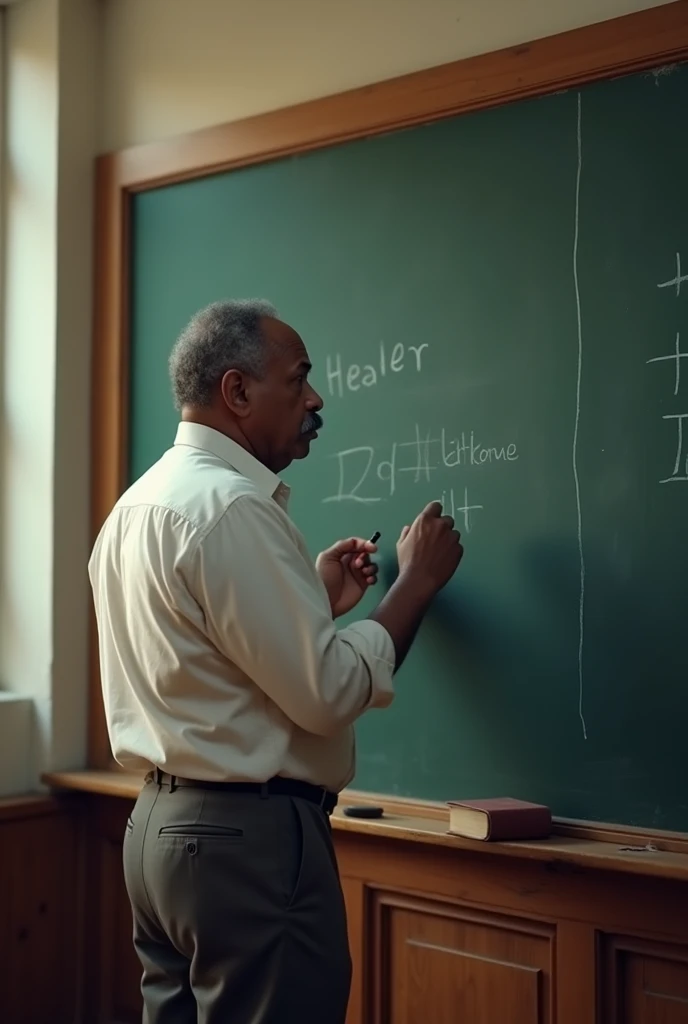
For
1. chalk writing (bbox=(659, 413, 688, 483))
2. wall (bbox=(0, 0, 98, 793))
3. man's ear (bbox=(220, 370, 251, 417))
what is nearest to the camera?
man's ear (bbox=(220, 370, 251, 417))

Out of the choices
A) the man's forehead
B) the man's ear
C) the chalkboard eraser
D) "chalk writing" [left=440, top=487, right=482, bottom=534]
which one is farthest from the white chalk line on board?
the man's ear

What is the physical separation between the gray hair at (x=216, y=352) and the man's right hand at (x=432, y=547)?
1.71ft

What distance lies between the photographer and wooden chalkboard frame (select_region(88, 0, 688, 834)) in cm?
245

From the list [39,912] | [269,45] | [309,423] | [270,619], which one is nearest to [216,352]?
[309,423]

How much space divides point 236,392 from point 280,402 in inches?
3.0

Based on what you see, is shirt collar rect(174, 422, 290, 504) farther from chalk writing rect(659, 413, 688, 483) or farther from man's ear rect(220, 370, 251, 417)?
chalk writing rect(659, 413, 688, 483)

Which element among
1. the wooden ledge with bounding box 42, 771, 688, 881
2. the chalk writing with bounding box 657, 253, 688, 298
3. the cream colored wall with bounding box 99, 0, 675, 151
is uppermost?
the cream colored wall with bounding box 99, 0, 675, 151

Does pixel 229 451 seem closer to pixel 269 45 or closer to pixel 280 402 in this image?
pixel 280 402

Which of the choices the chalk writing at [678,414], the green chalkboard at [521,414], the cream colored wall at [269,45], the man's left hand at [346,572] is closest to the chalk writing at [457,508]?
the green chalkboard at [521,414]

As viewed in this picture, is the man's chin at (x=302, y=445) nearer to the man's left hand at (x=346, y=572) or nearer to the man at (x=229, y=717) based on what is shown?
the man at (x=229, y=717)

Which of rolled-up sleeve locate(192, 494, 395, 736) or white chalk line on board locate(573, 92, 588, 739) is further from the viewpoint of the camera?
white chalk line on board locate(573, 92, 588, 739)

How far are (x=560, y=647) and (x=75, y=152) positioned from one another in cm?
194

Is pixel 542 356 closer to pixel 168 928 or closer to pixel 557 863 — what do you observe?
pixel 557 863

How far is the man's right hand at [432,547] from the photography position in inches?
95.0
